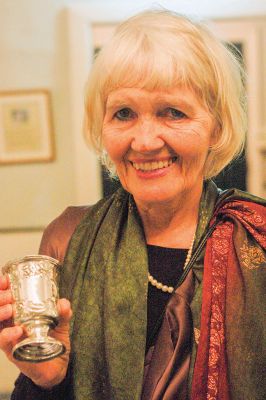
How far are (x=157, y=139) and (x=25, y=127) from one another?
65.3 inches

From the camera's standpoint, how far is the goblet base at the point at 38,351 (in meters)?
0.80

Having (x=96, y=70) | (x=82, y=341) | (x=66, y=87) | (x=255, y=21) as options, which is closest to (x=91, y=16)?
(x=66, y=87)

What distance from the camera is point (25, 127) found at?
98.0 inches

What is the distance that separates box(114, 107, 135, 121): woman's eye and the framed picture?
152 cm

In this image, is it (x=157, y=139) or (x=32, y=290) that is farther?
(x=157, y=139)

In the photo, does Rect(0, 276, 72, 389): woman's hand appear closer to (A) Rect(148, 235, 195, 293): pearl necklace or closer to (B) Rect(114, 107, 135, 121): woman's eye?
(A) Rect(148, 235, 195, 293): pearl necklace

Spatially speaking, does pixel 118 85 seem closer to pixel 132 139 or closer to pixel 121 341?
pixel 132 139

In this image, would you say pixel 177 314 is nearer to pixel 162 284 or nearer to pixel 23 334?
pixel 162 284

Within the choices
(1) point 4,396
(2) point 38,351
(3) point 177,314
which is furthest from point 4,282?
(1) point 4,396

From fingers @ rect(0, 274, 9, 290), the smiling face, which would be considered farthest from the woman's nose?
fingers @ rect(0, 274, 9, 290)

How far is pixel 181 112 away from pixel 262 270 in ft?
1.17

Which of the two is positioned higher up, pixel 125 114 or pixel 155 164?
pixel 125 114

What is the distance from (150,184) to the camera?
3.30 ft

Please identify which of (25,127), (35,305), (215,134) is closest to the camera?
(35,305)
